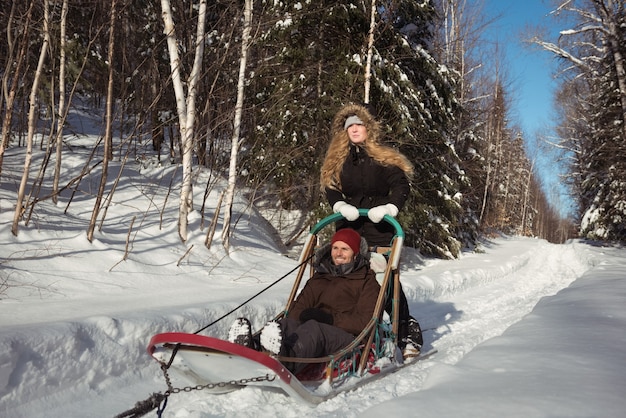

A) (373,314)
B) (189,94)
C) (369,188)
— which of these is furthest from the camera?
(189,94)

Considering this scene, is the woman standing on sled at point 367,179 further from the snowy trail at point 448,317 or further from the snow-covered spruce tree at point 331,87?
the snow-covered spruce tree at point 331,87

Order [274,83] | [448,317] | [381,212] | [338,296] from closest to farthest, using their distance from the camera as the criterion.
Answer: [338,296] → [381,212] → [448,317] → [274,83]

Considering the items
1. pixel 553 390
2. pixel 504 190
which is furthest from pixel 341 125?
pixel 504 190

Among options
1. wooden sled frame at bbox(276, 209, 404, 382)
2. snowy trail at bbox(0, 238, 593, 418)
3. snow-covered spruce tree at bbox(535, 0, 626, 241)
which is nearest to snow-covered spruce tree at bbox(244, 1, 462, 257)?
snowy trail at bbox(0, 238, 593, 418)

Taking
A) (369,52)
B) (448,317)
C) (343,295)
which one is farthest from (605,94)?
(343,295)

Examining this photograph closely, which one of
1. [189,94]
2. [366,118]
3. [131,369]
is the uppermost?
[189,94]

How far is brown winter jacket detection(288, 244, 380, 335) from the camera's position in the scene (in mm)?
3535

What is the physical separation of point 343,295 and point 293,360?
1038 millimetres

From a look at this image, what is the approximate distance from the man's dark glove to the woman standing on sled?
766mm

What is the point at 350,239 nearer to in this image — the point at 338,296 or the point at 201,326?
the point at 338,296

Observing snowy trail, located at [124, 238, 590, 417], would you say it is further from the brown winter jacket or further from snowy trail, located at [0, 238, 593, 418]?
the brown winter jacket

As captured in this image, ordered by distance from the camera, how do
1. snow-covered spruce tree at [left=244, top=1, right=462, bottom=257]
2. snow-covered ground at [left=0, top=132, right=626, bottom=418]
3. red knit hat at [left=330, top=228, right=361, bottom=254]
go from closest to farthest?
snow-covered ground at [left=0, top=132, right=626, bottom=418] → red knit hat at [left=330, top=228, right=361, bottom=254] → snow-covered spruce tree at [left=244, top=1, right=462, bottom=257]

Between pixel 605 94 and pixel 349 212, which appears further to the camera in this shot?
pixel 605 94

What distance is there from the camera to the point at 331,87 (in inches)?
371
